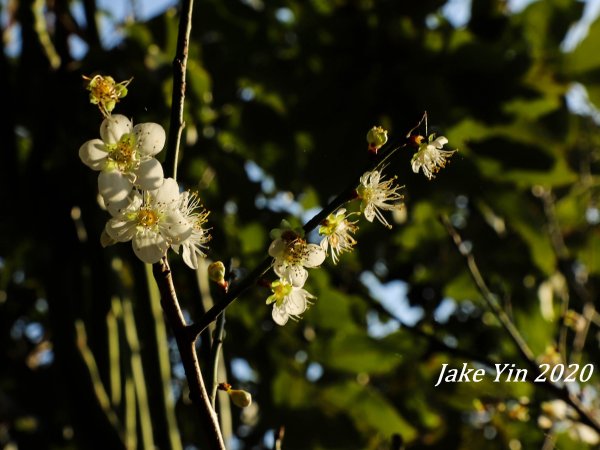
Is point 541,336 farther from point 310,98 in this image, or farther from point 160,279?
point 160,279

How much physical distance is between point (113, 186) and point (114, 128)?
6 centimetres

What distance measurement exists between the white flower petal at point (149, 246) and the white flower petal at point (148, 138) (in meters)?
0.08

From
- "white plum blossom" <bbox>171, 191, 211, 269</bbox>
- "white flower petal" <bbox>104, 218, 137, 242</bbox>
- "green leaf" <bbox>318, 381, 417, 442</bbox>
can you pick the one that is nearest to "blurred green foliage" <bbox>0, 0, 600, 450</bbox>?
"green leaf" <bbox>318, 381, 417, 442</bbox>

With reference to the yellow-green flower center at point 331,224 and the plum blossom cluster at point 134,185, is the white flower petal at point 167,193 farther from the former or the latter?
the yellow-green flower center at point 331,224

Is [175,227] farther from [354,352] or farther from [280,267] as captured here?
[354,352]

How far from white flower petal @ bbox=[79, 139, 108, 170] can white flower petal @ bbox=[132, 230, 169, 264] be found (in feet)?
0.25

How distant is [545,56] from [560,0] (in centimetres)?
12

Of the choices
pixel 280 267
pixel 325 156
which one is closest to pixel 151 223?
pixel 280 267

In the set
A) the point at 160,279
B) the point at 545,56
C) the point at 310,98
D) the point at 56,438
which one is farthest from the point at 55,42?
the point at 160,279

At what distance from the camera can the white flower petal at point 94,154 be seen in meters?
0.66

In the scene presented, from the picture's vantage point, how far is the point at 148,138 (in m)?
0.67

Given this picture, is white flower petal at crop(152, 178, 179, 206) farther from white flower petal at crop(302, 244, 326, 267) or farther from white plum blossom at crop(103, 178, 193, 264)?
white flower petal at crop(302, 244, 326, 267)

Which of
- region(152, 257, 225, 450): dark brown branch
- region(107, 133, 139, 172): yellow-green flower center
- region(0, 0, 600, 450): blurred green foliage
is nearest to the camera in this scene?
region(152, 257, 225, 450): dark brown branch

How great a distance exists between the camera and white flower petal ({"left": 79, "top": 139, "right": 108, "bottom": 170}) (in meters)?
0.66
